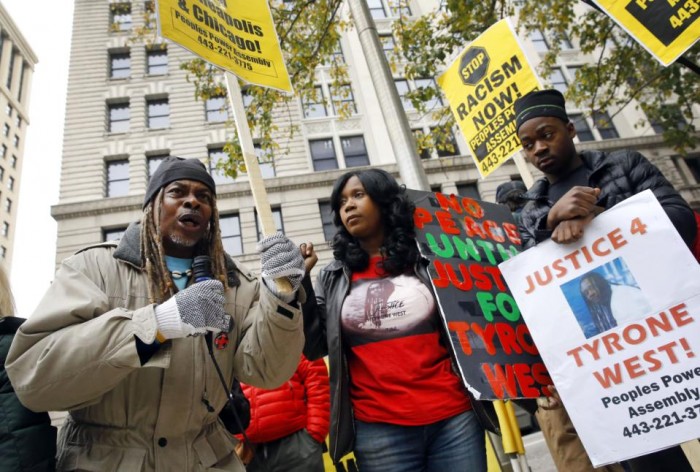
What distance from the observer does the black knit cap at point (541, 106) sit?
2572mm

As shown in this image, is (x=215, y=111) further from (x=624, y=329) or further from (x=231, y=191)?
(x=624, y=329)

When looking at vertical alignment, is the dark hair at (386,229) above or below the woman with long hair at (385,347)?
above

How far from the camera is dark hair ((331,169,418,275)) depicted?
2.51m

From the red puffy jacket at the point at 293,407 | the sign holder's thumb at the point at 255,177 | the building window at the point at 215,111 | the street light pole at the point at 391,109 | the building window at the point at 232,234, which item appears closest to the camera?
the sign holder's thumb at the point at 255,177

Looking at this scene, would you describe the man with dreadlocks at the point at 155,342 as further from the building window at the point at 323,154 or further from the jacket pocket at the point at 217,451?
the building window at the point at 323,154

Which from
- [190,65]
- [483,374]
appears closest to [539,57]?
[190,65]

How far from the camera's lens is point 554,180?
2648 mm

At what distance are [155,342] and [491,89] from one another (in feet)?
13.2

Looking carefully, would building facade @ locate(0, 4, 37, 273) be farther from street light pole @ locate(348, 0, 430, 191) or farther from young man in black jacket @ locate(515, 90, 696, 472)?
young man in black jacket @ locate(515, 90, 696, 472)

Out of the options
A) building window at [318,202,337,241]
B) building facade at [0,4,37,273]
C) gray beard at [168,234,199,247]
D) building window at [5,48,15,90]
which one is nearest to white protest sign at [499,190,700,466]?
gray beard at [168,234,199,247]

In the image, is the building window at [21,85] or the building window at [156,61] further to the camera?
the building window at [21,85]

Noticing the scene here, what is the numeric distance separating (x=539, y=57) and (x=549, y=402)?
23.3 meters

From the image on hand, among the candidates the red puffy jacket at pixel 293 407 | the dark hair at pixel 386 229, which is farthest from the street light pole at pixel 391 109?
the red puffy jacket at pixel 293 407

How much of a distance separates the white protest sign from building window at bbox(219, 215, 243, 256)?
15967 mm
